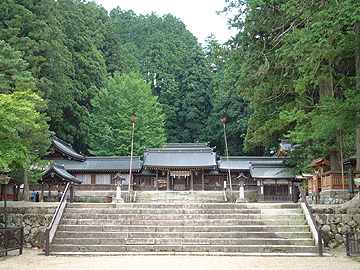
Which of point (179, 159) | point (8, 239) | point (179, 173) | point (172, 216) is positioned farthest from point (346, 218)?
point (179, 159)

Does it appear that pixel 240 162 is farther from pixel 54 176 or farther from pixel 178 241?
pixel 178 241

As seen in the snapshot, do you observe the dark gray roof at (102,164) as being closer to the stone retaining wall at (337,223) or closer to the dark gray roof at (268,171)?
the dark gray roof at (268,171)

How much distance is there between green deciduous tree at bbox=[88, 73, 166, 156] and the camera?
31.0m

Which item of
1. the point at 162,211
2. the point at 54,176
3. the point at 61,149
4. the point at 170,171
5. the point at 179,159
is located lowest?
the point at 162,211

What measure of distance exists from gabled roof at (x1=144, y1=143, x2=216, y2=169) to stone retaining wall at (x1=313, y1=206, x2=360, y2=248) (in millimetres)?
17085

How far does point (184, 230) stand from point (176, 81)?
1562 inches

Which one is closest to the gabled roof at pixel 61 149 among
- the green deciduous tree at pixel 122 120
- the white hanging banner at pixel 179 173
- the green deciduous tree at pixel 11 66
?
the green deciduous tree at pixel 122 120

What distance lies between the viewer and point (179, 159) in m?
29.7

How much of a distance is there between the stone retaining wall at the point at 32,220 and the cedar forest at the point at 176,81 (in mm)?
1548

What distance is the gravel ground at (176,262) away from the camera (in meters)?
8.15

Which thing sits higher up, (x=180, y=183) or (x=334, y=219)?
(x=180, y=183)

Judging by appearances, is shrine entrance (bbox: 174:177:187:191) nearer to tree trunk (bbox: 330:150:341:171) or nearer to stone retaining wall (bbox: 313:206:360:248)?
tree trunk (bbox: 330:150:341:171)

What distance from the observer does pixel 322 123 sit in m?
12.6

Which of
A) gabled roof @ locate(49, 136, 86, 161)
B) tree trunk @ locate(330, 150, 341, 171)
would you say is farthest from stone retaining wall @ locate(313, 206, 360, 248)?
gabled roof @ locate(49, 136, 86, 161)
